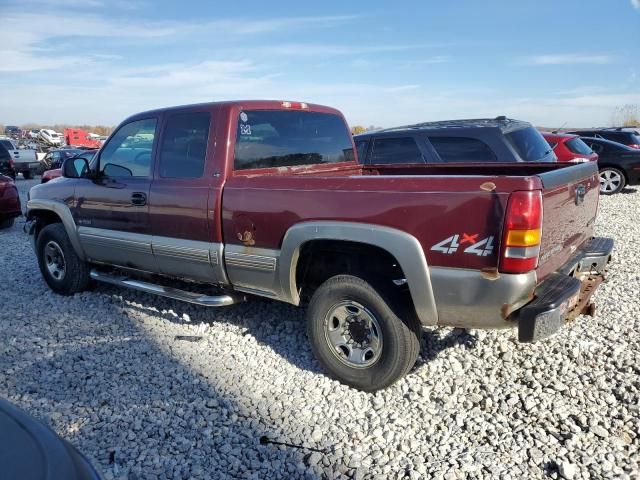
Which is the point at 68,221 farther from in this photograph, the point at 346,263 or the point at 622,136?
the point at 622,136

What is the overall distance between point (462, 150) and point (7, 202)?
854cm

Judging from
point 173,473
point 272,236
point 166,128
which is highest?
point 166,128

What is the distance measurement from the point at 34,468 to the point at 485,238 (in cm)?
222

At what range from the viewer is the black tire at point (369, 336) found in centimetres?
323

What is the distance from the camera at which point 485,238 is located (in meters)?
2.74

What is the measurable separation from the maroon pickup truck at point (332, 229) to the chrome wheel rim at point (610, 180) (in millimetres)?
9495

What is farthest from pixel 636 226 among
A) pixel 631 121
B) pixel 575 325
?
pixel 631 121

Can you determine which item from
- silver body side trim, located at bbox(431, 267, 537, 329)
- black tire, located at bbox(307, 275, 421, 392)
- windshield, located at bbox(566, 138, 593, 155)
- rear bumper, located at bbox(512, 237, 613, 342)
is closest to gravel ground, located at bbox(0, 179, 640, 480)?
black tire, located at bbox(307, 275, 421, 392)

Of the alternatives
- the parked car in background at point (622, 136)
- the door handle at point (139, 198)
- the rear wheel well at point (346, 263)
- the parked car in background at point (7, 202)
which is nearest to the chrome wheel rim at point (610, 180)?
the parked car in background at point (622, 136)

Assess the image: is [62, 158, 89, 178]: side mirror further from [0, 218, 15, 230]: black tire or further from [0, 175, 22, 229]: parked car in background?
[0, 218, 15, 230]: black tire

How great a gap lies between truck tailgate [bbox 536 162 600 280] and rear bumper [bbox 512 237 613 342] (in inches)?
2.7

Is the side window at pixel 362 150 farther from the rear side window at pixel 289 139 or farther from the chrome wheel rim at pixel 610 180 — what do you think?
the chrome wheel rim at pixel 610 180

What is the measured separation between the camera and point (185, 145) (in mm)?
4160

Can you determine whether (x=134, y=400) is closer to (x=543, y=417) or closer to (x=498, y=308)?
(x=498, y=308)
